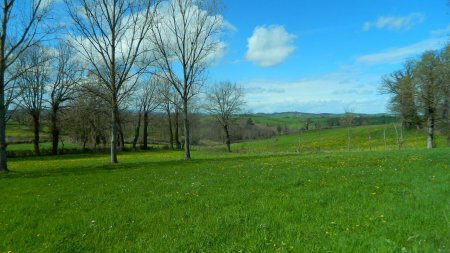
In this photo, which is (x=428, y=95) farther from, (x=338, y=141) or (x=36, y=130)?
(x=36, y=130)

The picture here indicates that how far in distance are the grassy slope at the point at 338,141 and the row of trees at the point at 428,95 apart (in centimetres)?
507

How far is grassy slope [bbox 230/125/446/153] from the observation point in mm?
68000

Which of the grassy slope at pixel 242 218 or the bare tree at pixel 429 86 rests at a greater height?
the bare tree at pixel 429 86

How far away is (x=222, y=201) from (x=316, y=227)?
12.2 feet

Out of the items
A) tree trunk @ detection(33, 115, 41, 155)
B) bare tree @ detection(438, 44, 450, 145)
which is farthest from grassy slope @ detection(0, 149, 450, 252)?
tree trunk @ detection(33, 115, 41, 155)

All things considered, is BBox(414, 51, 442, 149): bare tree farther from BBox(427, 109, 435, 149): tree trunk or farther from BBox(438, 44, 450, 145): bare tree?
BBox(438, 44, 450, 145): bare tree

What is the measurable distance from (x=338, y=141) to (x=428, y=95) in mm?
24887

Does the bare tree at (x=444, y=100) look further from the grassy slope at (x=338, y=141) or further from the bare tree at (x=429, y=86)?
the grassy slope at (x=338, y=141)

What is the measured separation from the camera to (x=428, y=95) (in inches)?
2247

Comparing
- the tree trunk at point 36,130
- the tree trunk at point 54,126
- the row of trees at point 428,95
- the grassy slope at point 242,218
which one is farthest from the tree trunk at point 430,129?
the tree trunk at point 36,130

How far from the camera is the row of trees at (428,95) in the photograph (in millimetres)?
54594

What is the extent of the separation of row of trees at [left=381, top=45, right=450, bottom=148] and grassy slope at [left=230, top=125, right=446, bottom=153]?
5.07 m

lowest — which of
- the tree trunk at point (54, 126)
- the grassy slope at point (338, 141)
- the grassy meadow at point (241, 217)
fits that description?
the grassy slope at point (338, 141)

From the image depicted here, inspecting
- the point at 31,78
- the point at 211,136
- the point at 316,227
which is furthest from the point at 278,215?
the point at 211,136
